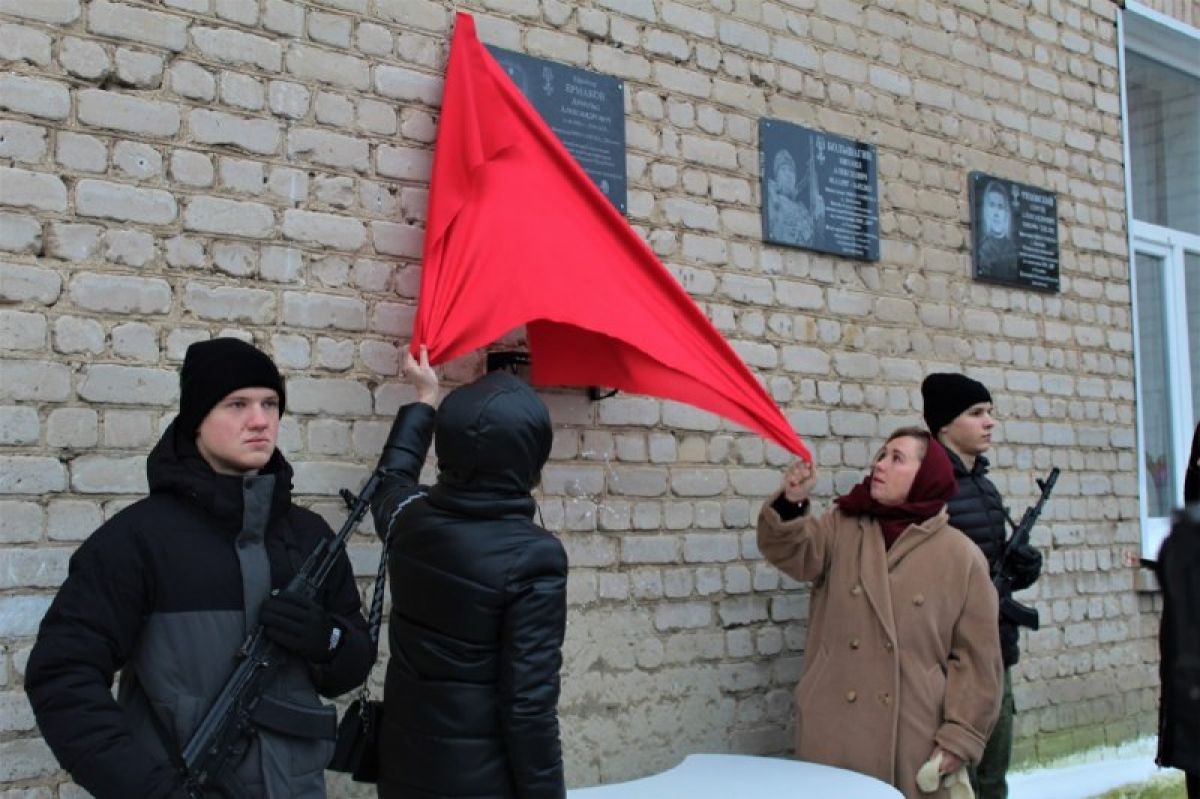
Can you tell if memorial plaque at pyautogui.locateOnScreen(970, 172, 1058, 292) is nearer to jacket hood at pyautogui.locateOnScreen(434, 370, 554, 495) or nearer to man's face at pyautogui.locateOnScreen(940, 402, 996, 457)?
man's face at pyautogui.locateOnScreen(940, 402, 996, 457)

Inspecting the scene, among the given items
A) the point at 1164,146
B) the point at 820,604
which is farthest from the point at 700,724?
the point at 1164,146

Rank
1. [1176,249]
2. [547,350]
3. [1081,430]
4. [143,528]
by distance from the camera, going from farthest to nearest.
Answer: [1176,249]
[1081,430]
[547,350]
[143,528]

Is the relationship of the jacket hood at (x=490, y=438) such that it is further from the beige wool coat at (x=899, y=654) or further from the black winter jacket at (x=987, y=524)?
the black winter jacket at (x=987, y=524)

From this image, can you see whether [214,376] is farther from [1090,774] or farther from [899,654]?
[1090,774]

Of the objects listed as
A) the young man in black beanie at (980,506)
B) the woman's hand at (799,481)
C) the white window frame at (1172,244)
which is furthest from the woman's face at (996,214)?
the woman's hand at (799,481)

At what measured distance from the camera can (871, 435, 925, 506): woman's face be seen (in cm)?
413

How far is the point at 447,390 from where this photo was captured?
4.05 metres

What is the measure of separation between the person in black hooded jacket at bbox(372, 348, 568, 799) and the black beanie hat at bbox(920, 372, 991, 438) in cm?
248

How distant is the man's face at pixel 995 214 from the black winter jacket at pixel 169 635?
4082 millimetres

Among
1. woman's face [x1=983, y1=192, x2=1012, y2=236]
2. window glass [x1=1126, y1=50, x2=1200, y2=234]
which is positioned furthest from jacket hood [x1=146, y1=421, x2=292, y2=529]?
window glass [x1=1126, y1=50, x2=1200, y2=234]

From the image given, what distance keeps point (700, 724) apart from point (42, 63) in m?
2.97

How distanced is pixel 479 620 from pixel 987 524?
2566 millimetres

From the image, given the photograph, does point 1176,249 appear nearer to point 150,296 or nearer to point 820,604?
point 820,604

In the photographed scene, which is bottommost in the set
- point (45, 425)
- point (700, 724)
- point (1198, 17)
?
point (700, 724)
